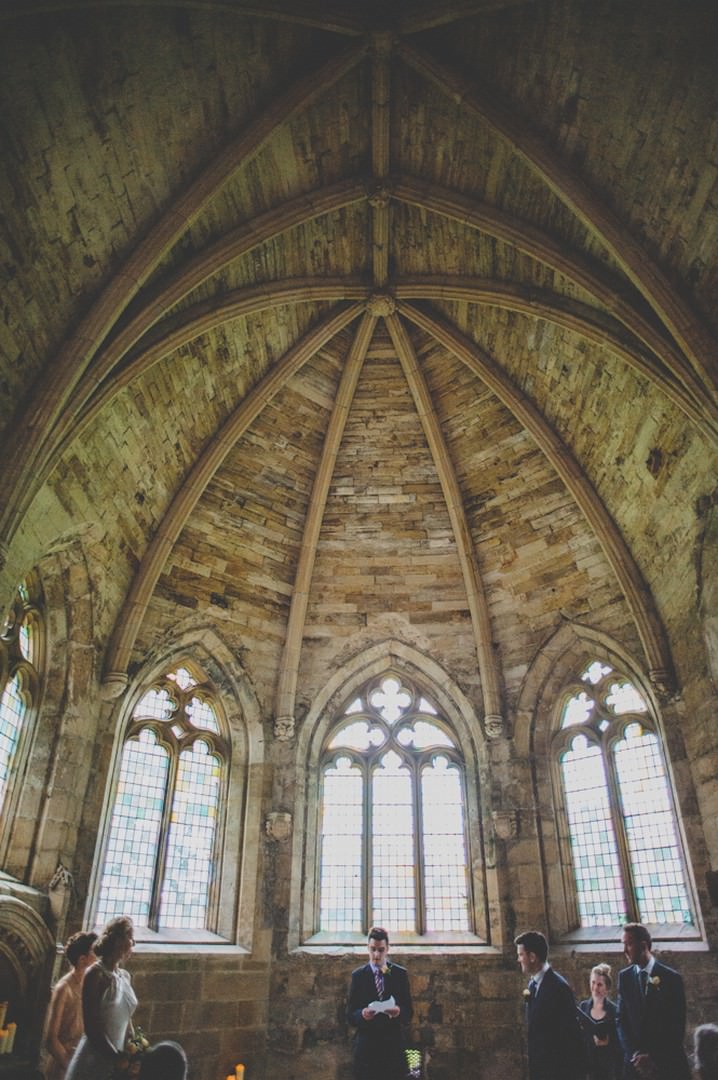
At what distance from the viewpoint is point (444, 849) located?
38.1ft

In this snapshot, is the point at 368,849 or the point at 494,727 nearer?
the point at 368,849

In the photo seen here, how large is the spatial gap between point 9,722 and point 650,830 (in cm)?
794

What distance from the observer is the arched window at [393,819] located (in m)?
11.2

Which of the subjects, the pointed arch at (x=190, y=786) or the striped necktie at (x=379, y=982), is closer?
the striped necktie at (x=379, y=982)

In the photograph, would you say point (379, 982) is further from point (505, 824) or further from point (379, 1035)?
point (505, 824)

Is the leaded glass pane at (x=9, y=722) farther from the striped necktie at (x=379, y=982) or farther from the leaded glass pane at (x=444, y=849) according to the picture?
the leaded glass pane at (x=444, y=849)

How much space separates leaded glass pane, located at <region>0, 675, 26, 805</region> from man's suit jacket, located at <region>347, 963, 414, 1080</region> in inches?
177

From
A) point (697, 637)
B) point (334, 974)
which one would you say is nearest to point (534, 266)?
point (697, 637)

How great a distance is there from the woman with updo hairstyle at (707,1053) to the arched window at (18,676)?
752cm

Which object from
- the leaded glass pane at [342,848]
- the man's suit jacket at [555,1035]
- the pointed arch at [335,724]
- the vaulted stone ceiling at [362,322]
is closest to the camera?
the man's suit jacket at [555,1035]

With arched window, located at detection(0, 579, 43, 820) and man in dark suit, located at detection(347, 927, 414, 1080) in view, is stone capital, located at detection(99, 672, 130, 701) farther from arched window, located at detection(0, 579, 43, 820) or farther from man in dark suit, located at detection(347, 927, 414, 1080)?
man in dark suit, located at detection(347, 927, 414, 1080)

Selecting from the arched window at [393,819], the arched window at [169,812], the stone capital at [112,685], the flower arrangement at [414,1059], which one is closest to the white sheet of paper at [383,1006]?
the flower arrangement at [414,1059]

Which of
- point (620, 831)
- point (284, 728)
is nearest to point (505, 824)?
point (620, 831)

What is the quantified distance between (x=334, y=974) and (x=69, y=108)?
1014 centimetres
